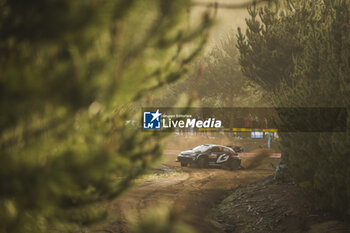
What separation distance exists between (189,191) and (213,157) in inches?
194

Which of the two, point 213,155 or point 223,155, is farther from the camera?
point 213,155

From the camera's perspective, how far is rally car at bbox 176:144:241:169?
1642 cm

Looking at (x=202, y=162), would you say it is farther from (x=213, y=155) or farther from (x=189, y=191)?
(x=189, y=191)

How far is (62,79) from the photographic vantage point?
1756 millimetres

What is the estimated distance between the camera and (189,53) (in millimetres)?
2805

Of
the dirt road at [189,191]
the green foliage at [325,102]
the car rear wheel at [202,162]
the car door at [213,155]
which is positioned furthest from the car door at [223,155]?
the green foliage at [325,102]

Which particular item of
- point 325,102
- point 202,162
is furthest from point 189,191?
point 325,102

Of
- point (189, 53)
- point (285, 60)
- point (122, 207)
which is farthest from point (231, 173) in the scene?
point (189, 53)

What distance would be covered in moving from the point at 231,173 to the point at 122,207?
7.77 meters

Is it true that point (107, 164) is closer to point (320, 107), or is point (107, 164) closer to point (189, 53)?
point (189, 53)

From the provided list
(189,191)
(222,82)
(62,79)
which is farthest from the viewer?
(222,82)

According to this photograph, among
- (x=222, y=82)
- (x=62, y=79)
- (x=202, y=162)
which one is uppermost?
(x=62, y=79)

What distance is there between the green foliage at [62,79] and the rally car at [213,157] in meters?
14.3

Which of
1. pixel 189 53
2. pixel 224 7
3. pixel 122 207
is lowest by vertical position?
pixel 122 207
